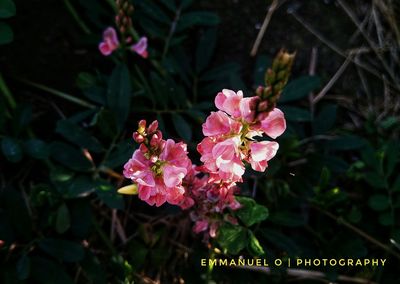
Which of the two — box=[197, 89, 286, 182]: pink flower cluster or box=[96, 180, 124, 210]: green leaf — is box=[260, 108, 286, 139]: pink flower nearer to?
box=[197, 89, 286, 182]: pink flower cluster

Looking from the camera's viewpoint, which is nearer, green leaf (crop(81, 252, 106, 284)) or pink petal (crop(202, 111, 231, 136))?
pink petal (crop(202, 111, 231, 136))

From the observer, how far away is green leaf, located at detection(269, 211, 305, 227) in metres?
1.70

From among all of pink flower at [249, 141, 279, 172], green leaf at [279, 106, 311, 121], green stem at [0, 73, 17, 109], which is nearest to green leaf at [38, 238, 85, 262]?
green stem at [0, 73, 17, 109]

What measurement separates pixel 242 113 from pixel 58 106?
3.48ft

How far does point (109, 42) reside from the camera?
184cm

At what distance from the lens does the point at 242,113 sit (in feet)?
3.62

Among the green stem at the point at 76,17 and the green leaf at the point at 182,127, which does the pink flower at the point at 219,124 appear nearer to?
the green leaf at the point at 182,127

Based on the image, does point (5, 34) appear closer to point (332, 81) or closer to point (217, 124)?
point (217, 124)

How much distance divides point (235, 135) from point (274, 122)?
9cm

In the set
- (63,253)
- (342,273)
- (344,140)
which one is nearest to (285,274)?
(342,273)

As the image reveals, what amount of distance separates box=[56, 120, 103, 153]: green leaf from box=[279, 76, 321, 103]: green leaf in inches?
26.8

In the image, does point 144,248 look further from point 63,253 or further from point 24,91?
point 24,91

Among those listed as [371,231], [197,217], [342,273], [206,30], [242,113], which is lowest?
[342,273]

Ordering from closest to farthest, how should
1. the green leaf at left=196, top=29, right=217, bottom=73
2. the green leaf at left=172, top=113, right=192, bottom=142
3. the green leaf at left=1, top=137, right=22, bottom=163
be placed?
the green leaf at left=1, top=137, right=22, bottom=163 → the green leaf at left=172, top=113, right=192, bottom=142 → the green leaf at left=196, top=29, right=217, bottom=73
